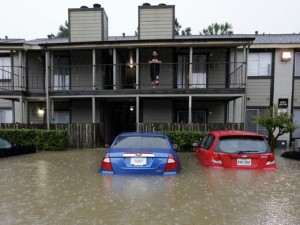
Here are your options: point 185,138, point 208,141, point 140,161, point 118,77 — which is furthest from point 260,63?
point 140,161

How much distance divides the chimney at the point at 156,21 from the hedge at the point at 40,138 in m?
7.70

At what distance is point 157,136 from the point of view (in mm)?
6699

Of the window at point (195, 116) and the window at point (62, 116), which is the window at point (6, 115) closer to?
the window at point (62, 116)

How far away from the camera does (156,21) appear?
15312 millimetres

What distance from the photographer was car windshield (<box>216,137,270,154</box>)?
6.23 metres

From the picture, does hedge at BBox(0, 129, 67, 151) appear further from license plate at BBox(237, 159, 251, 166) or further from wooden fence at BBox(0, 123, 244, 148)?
license plate at BBox(237, 159, 251, 166)

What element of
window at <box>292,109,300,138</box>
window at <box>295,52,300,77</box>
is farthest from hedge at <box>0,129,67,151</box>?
window at <box>295,52,300,77</box>

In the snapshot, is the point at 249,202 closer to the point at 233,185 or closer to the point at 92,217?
the point at 233,185

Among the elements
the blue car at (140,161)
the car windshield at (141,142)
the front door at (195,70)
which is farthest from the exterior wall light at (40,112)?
the blue car at (140,161)

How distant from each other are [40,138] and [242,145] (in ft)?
30.2

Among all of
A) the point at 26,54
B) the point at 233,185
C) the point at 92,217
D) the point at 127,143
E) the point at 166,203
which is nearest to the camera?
the point at 92,217

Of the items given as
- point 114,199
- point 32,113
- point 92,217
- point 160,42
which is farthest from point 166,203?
point 32,113

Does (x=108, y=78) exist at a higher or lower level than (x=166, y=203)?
higher

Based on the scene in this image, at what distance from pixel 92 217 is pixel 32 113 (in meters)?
13.9
